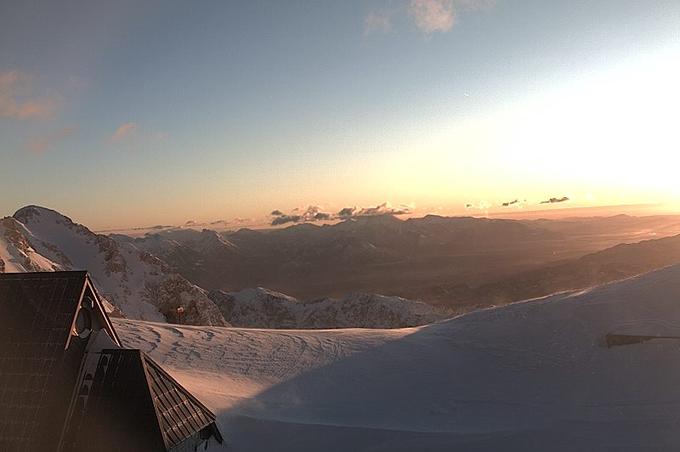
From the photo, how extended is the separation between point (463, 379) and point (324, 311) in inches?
4800

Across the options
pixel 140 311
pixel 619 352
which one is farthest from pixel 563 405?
pixel 140 311

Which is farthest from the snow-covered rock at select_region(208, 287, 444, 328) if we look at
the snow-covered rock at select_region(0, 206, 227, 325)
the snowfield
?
the snowfield

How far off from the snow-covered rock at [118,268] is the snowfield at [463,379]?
59630mm

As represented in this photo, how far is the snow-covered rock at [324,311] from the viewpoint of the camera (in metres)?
117

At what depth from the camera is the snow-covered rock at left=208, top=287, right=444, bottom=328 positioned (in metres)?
117

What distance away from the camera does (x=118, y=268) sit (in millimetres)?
88188

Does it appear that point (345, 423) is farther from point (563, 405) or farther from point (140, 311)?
point (140, 311)

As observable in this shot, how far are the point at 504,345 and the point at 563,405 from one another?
5.69 metres

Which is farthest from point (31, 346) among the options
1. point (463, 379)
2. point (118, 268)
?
point (118, 268)

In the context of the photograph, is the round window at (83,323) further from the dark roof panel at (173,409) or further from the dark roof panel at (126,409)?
the dark roof panel at (173,409)

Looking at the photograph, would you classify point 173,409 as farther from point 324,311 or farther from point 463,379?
point 324,311

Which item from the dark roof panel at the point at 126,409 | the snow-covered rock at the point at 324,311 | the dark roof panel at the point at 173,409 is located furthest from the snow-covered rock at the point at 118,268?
the dark roof panel at the point at 126,409

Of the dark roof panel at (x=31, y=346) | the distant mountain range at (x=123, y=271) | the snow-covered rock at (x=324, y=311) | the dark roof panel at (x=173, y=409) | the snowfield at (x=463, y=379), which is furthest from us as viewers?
the snow-covered rock at (x=324, y=311)

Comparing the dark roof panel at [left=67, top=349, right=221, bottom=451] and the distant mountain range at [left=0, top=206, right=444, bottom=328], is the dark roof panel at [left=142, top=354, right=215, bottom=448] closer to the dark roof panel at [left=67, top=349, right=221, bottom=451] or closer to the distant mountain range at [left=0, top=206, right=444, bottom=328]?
the dark roof panel at [left=67, top=349, right=221, bottom=451]
